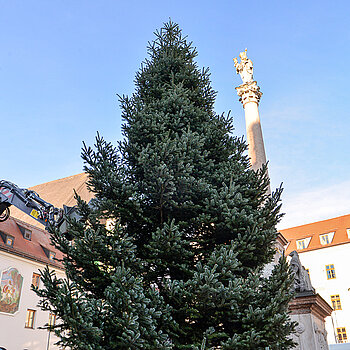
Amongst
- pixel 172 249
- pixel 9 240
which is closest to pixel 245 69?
pixel 172 249

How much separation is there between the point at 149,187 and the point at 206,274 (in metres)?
2.07

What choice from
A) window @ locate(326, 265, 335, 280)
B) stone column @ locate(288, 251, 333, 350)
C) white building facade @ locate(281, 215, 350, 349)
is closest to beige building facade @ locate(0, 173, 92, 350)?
stone column @ locate(288, 251, 333, 350)

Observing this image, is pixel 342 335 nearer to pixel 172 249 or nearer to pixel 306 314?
pixel 306 314

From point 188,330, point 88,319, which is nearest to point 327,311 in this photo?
point 188,330

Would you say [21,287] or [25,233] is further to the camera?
[25,233]

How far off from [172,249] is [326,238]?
4000cm

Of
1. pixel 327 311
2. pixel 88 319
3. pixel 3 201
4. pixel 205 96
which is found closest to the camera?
pixel 88 319

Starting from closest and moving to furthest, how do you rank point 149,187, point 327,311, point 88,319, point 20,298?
point 88,319
point 149,187
point 327,311
point 20,298

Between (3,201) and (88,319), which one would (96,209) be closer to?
(88,319)

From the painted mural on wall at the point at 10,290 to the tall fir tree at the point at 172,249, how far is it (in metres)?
19.7

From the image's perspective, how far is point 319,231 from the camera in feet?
147

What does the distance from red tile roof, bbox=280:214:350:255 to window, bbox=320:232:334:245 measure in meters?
0.32

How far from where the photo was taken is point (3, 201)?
14.0 m

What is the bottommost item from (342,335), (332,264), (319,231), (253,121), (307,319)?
(307,319)
